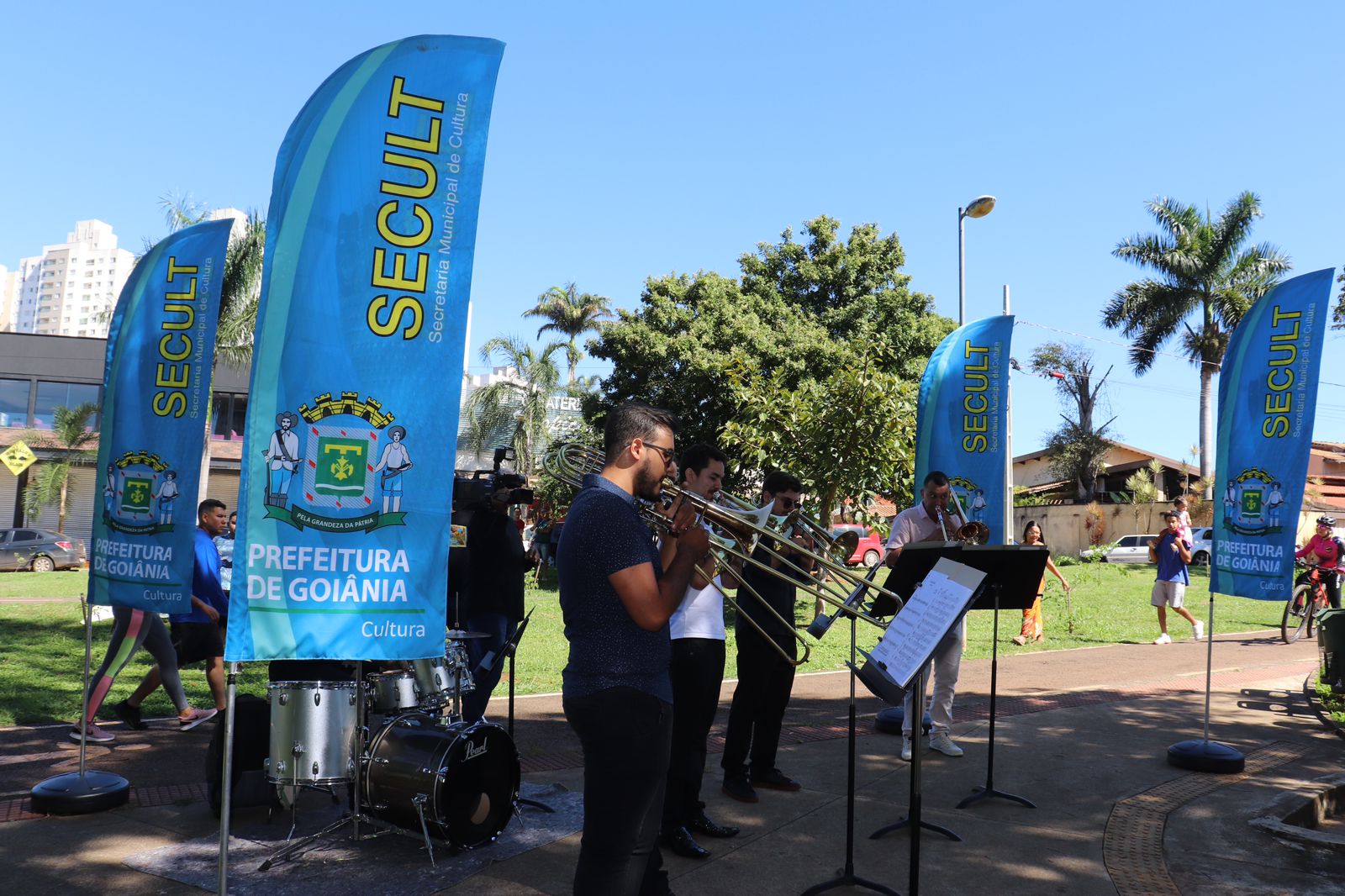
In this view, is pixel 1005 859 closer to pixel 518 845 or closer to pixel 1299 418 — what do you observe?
pixel 518 845

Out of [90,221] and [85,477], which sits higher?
[90,221]

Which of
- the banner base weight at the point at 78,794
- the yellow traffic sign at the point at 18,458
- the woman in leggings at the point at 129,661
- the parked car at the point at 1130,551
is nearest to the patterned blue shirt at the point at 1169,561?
the woman in leggings at the point at 129,661

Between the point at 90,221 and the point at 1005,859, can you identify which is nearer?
the point at 1005,859

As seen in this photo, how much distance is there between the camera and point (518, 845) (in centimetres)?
536

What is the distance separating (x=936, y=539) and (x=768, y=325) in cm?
1912

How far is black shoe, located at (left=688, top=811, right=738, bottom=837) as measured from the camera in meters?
5.43

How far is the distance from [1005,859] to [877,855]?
668 mm

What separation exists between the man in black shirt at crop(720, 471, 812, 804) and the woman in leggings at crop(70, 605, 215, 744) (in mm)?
4424

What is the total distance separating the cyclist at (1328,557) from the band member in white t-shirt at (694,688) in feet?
41.9

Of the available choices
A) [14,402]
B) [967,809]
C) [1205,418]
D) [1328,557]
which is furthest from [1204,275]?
[14,402]

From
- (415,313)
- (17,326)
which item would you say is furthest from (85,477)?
(17,326)

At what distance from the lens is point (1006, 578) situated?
6145 millimetres

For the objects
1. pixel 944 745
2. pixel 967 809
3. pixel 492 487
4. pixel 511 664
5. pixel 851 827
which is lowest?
pixel 967 809

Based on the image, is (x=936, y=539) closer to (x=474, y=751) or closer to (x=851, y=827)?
(x=851, y=827)
